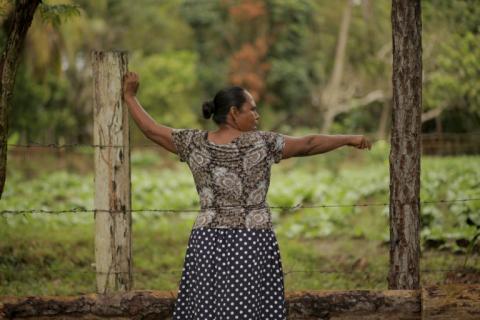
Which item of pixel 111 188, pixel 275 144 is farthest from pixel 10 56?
pixel 275 144

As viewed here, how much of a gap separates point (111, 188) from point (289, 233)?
6173 mm

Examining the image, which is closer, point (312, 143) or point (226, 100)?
point (226, 100)

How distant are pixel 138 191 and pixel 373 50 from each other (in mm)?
17070

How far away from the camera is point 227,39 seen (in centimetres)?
3300

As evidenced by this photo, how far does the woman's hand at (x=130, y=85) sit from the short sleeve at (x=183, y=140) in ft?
2.52

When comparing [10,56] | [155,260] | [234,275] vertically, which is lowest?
[155,260]

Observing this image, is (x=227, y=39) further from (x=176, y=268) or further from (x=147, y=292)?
(x=147, y=292)

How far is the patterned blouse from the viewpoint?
4.53 meters

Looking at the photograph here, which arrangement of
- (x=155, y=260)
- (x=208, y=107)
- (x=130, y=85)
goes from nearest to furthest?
(x=208, y=107)
(x=130, y=85)
(x=155, y=260)

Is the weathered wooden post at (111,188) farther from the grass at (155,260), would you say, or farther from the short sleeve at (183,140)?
the grass at (155,260)

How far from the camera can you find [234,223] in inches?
179

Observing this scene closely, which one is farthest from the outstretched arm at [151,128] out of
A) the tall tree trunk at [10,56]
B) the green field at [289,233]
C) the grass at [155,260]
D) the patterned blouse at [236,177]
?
the grass at [155,260]

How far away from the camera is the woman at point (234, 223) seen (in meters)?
4.50

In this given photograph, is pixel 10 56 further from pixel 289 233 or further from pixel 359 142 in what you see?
pixel 289 233
